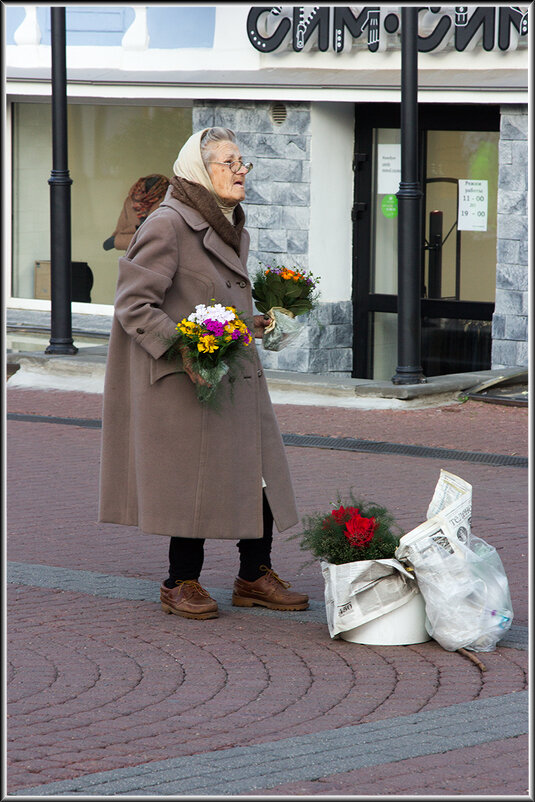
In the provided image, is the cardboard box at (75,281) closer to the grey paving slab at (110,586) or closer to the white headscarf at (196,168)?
the grey paving slab at (110,586)

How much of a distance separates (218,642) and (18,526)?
2521 millimetres

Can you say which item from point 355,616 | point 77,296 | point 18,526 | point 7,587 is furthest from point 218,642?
point 77,296

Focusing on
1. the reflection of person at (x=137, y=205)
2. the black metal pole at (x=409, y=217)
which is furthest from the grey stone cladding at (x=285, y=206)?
the reflection of person at (x=137, y=205)

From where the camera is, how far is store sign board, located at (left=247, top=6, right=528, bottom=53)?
12.1m

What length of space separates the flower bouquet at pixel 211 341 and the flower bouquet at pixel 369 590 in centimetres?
78

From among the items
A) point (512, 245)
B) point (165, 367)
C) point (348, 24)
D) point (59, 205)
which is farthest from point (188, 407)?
point (348, 24)

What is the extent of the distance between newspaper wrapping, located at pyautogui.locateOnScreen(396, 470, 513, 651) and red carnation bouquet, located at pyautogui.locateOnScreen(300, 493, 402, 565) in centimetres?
12

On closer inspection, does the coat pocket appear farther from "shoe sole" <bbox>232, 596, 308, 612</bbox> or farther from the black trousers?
"shoe sole" <bbox>232, 596, 308, 612</bbox>

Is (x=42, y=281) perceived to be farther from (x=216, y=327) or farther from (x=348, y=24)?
(x=216, y=327)

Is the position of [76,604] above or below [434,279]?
below

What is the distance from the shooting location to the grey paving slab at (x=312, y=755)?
369 cm

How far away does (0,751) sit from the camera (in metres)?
3.67

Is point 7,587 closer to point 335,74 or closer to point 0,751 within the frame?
point 0,751

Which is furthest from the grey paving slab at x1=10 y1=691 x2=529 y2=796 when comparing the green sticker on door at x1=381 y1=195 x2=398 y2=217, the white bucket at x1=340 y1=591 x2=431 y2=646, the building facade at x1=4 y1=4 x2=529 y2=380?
the green sticker on door at x1=381 y1=195 x2=398 y2=217
